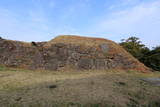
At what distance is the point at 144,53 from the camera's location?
23469 mm

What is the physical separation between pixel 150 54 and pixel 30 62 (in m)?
19.1

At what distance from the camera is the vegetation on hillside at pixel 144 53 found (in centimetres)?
2012

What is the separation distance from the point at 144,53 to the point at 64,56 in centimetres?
1674

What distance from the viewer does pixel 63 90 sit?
4961 millimetres

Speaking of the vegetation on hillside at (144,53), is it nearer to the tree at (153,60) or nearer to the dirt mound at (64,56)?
the tree at (153,60)

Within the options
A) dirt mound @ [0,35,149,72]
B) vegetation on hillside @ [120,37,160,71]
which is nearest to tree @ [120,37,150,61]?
vegetation on hillside @ [120,37,160,71]

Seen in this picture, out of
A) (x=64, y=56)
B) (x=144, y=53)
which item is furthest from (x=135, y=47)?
(x=64, y=56)

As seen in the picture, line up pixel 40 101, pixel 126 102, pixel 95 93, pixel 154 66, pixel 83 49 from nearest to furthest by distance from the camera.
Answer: pixel 40 101 → pixel 126 102 → pixel 95 93 → pixel 83 49 → pixel 154 66

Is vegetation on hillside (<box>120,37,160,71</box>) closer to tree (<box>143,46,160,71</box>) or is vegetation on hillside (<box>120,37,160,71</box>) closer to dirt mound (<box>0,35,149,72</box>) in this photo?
tree (<box>143,46,160,71</box>)

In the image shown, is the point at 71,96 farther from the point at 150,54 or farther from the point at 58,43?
the point at 150,54

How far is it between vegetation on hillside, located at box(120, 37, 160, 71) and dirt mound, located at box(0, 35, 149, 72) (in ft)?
29.0

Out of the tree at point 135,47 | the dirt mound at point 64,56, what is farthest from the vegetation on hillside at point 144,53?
the dirt mound at point 64,56

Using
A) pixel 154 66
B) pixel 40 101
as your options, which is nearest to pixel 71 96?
pixel 40 101

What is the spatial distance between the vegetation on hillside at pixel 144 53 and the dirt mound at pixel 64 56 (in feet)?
29.0
